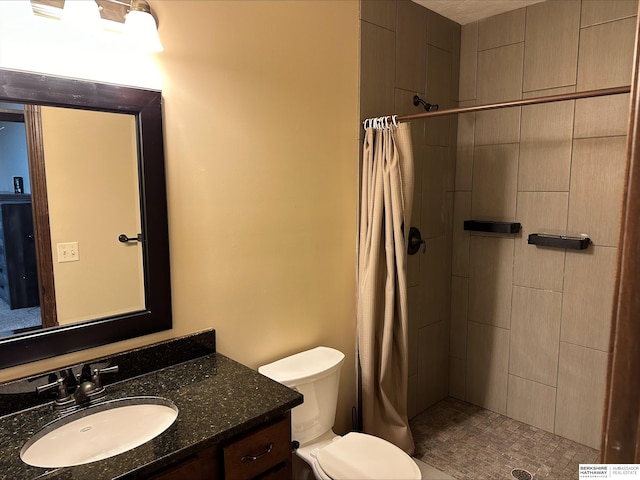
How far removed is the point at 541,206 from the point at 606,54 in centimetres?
89

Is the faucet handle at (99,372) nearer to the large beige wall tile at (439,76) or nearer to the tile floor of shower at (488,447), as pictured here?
the tile floor of shower at (488,447)

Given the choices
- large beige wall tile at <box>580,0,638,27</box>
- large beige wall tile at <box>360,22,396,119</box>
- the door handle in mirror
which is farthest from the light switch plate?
large beige wall tile at <box>580,0,638,27</box>

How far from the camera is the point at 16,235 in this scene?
137 centimetres

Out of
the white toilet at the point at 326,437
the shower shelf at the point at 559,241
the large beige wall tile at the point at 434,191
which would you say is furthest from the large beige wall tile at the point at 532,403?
the white toilet at the point at 326,437

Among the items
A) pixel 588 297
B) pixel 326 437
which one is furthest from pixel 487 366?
pixel 326 437

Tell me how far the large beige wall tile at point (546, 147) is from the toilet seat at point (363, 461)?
1834 millimetres

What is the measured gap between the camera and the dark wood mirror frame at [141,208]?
1344mm

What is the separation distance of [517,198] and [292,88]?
5.42 ft

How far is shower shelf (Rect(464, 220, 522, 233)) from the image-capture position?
275 centimetres

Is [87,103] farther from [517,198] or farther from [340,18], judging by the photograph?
[517,198]

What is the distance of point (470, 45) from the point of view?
294 centimetres

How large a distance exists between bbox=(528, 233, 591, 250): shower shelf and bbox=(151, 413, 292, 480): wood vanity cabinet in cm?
195

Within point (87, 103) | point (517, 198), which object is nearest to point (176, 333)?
point (87, 103)

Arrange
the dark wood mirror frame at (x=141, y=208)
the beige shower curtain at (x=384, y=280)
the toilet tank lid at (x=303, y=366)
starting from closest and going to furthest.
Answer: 1. the dark wood mirror frame at (x=141, y=208)
2. the toilet tank lid at (x=303, y=366)
3. the beige shower curtain at (x=384, y=280)
